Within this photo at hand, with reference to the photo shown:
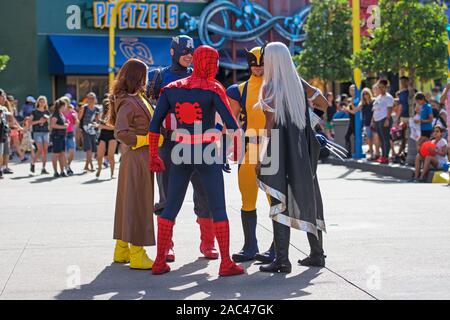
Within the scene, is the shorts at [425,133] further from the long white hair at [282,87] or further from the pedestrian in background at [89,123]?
the long white hair at [282,87]

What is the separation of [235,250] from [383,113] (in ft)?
34.5

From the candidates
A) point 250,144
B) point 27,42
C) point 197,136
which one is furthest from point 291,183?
point 27,42

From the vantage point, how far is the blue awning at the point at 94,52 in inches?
1266

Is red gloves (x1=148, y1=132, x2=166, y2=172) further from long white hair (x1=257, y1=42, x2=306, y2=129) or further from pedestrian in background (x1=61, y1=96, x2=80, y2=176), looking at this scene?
pedestrian in background (x1=61, y1=96, x2=80, y2=176)

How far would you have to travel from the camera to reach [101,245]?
8336 mm

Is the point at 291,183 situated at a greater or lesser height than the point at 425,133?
lesser

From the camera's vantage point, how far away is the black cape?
264 inches

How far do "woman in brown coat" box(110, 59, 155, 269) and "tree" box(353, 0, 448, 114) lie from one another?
1211cm

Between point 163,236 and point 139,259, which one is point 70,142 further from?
point 163,236

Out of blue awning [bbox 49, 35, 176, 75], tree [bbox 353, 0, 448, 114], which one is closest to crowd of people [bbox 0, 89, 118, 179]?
tree [bbox 353, 0, 448, 114]

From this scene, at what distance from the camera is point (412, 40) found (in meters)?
18.7

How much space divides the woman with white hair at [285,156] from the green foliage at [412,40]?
12327 millimetres

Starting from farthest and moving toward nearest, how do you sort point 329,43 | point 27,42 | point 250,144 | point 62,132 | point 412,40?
point 27,42 → point 329,43 → point 412,40 → point 62,132 → point 250,144
